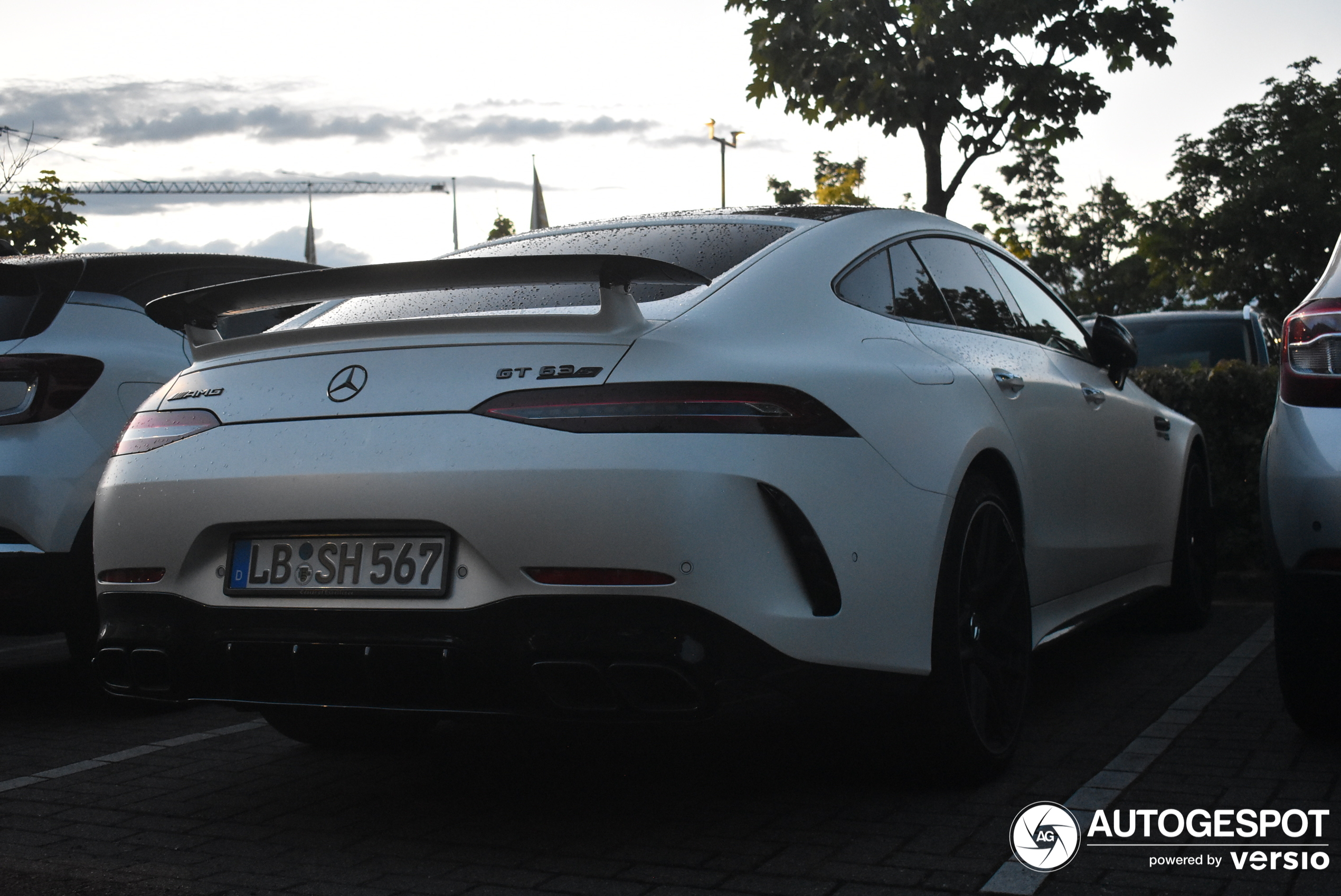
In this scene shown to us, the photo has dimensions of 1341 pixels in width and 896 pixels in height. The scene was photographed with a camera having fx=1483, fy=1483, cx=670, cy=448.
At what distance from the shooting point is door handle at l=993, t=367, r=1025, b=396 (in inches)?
Answer: 165

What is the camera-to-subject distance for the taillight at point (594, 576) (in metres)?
2.97

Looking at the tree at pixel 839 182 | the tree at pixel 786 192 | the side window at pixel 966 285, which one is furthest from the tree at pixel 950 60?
the tree at pixel 786 192

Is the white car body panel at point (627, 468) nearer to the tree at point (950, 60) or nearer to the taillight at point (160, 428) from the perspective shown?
the taillight at point (160, 428)

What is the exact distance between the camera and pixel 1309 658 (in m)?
4.04

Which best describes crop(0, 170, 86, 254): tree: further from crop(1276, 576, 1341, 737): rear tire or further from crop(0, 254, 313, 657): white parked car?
crop(1276, 576, 1341, 737): rear tire

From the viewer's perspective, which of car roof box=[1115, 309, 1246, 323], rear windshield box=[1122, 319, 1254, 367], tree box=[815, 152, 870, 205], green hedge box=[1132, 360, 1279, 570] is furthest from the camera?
tree box=[815, 152, 870, 205]

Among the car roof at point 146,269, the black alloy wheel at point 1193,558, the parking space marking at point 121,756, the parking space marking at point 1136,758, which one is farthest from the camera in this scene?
the black alloy wheel at point 1193,558

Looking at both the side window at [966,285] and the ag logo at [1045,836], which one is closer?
the ag logo at [1045,836]

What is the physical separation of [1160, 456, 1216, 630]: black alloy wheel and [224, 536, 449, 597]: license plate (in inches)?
151

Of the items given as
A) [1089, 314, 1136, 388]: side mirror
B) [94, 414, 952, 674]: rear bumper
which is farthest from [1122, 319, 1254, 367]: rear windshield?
[94, 414, 952, 674]: rear bumper

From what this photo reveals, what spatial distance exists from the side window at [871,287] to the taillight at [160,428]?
5.17ft

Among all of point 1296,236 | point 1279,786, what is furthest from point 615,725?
point 1296,236

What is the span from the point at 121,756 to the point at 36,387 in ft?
4.24

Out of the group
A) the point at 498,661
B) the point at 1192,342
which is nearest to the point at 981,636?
the point at 498,661
